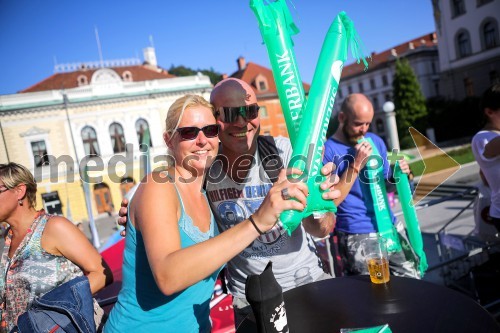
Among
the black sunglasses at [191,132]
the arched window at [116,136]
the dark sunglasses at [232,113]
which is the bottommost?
the black sunglasses at [191,132]

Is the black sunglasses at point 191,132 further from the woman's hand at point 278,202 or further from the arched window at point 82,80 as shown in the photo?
the arched window at point 82,80

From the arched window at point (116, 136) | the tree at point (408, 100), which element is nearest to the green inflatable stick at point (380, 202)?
the arched window at point (116, 136)

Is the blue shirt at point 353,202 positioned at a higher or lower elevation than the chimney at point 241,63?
lower

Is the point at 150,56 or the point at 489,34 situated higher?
the point at 150,56

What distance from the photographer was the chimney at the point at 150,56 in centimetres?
4253

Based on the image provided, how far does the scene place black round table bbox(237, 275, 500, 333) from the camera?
1438 mm

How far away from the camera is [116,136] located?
27250mm

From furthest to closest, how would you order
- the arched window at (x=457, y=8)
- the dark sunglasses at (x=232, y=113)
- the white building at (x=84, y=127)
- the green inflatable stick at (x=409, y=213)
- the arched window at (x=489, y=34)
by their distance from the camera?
the arched window at (x=457, y=8)
the arched window at (x=489, y=34)
the white building at (x=84, y=127)
the green inflatable stick at (x=409, y=213)
the dark sunglasses at (x=232, y=113)

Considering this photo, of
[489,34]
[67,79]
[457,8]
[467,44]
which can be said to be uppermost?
[457,8]

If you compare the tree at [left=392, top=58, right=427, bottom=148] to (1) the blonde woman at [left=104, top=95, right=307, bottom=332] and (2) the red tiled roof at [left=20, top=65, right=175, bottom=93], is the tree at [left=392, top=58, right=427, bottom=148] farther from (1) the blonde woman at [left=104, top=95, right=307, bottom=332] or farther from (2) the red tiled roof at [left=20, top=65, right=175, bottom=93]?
(1) the blonde woman at [left=104, top=95, right=307, bottom=332]

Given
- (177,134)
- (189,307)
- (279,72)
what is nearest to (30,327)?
(189,307)

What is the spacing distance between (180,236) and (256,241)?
0.82m

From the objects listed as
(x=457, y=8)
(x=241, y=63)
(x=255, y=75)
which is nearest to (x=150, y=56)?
(x=241, y=63)

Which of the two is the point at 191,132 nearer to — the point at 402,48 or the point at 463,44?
the point at 463,44
